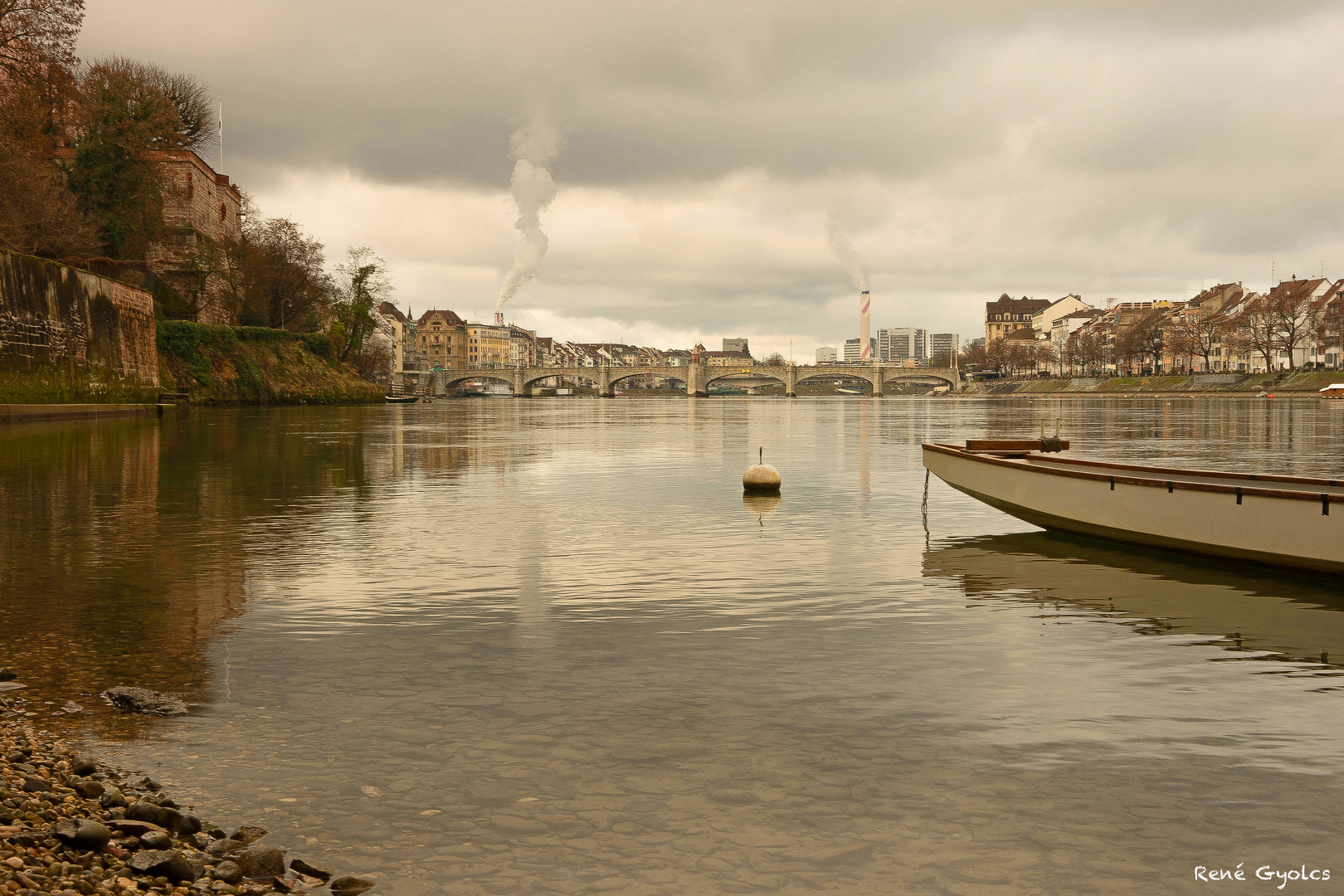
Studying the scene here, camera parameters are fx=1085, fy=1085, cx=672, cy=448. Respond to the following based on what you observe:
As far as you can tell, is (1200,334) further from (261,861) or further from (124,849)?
(124,849)

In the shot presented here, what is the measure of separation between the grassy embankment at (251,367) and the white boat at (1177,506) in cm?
6398

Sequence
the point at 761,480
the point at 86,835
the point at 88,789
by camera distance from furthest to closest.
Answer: the point at 761,480, the point at 88,789, the point at 86,835

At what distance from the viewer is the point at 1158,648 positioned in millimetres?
8914

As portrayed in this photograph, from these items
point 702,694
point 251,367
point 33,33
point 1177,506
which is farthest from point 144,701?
point 251,367

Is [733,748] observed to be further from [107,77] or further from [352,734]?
[107,77]

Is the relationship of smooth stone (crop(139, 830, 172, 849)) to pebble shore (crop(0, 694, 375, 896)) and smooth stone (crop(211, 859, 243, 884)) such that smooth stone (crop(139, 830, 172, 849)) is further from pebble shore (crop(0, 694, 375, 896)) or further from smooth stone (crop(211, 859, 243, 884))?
smooth stone (crop(211, 859, 243, 884))

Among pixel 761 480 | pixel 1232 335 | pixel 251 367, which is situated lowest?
pixel 761 480

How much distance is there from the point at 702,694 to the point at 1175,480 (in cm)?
894

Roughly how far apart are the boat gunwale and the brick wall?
133 feet

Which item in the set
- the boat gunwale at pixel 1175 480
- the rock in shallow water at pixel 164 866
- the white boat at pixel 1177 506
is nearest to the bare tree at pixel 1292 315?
the boat gunwale at pixel 1175 480

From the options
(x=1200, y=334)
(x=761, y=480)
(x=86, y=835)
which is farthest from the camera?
(x=1200, y=334)

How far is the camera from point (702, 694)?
7.32 metres

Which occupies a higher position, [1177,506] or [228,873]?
[1177,506]

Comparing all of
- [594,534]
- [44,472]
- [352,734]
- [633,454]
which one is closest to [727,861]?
[352,734]
